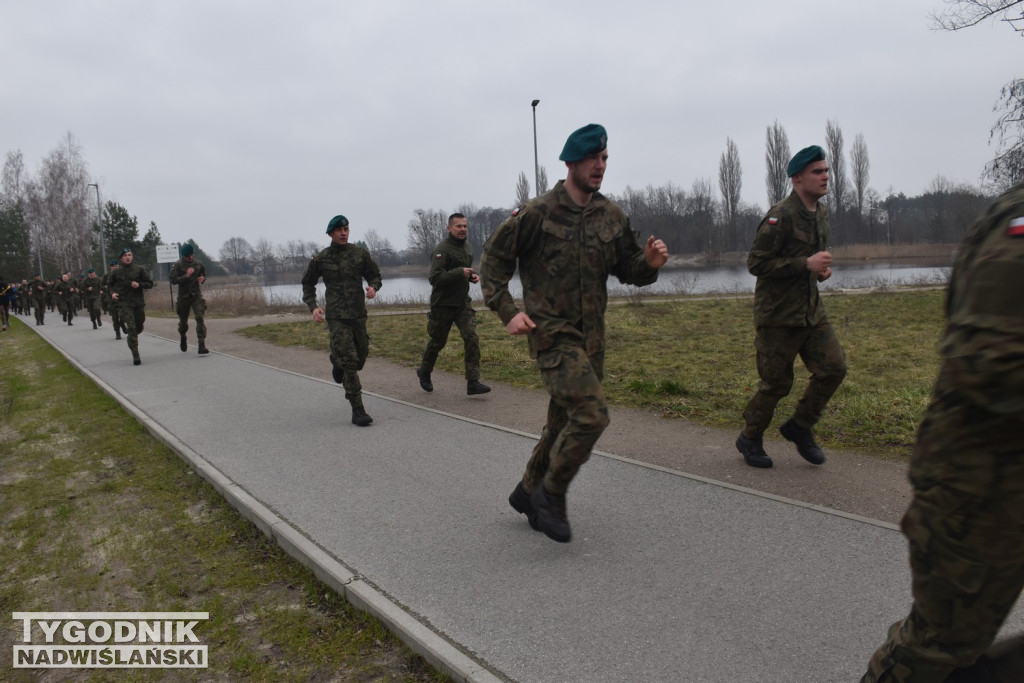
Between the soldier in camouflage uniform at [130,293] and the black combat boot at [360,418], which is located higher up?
the soldier in camouflage uniform at [130,293]

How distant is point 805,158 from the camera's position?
200 inches

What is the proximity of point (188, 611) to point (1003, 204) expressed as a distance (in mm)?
3765

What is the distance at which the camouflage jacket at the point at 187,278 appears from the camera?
14086 mm

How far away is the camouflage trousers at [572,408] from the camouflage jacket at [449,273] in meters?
4.80

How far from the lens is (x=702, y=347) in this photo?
12578mm

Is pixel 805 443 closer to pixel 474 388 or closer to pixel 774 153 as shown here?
pixel 474 388

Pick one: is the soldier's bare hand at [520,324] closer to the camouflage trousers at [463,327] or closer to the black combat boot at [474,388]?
the camouflage trousers at [463,327]

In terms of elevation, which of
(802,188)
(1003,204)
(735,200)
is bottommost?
(1003,204)

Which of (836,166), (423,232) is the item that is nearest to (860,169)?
(836,166)

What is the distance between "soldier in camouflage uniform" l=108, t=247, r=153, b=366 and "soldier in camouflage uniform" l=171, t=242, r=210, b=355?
1.95 ft

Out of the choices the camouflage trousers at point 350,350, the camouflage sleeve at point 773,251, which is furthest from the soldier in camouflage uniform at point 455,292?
the camouflage sleeve at point 773,251

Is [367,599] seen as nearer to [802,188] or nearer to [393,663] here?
[393,663]

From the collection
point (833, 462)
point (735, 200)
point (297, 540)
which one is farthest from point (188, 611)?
point (735, 200)

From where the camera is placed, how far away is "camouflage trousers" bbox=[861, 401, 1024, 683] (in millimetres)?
1812
